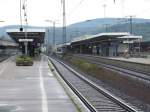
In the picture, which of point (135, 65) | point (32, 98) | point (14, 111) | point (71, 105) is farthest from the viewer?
point (135, 65)

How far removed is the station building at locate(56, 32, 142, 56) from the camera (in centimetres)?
9323

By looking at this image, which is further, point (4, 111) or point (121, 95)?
point (121, 95)

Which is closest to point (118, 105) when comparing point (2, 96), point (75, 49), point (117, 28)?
point (2, 96)

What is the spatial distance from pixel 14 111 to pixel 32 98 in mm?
4507

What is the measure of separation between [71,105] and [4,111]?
118 inches

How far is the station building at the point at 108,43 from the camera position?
93.2m

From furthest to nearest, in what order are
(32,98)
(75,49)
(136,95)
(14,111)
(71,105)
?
(75,49) → (136,95) → (32,98) → (71,105) → (14,111)

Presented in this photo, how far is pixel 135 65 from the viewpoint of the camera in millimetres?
54375

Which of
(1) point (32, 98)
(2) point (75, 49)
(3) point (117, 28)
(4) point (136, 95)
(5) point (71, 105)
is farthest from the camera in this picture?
(2) point (75, 49)

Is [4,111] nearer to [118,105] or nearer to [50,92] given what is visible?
[118,105]

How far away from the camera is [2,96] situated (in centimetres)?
2245

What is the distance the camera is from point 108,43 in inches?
4023

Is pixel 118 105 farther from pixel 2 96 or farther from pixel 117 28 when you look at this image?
pixel 117 28

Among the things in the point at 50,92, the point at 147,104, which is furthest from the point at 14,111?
the point at 50,92
